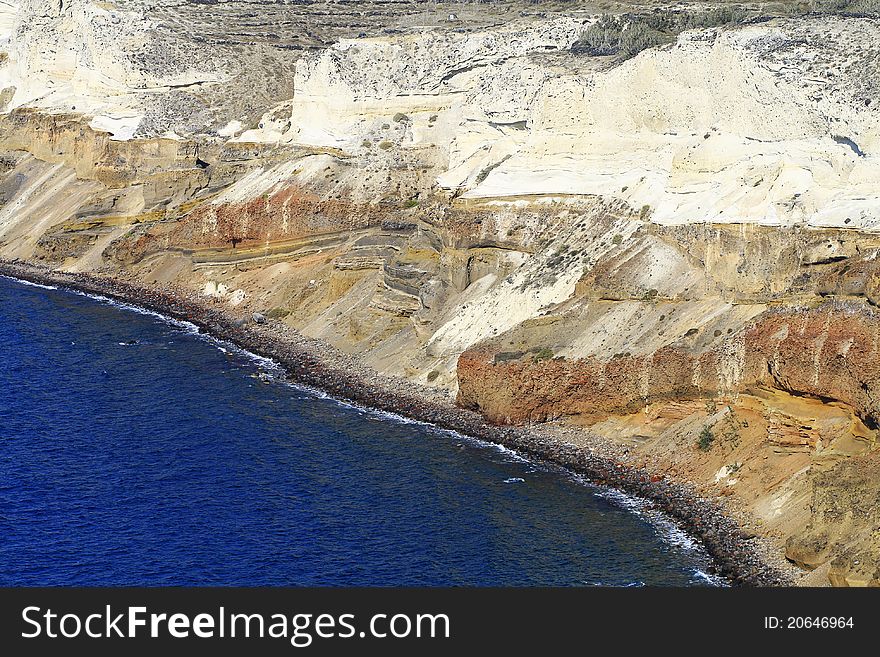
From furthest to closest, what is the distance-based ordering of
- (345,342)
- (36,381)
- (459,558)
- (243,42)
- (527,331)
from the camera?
(243,42) → (345,342) → (36,381) → (527,331) → (459,558)

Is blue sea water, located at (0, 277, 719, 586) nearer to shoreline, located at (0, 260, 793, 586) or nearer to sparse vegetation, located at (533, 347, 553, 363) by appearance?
shoreline, located at (0, 260, 793, 586)

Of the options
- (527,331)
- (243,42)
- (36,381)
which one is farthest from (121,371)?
(243,42)

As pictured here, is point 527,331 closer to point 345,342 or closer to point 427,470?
point 427,470

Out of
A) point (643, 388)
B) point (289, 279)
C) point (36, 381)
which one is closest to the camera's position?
→ point (643, 388)

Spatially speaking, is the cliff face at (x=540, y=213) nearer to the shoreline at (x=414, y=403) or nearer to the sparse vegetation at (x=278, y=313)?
the sparse vegetation at (x=278, y=313)

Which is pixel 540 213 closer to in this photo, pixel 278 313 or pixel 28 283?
pixel 278 313

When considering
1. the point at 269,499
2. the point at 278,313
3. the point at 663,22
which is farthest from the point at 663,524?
the point at 663,22

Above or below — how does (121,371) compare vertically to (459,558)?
above
